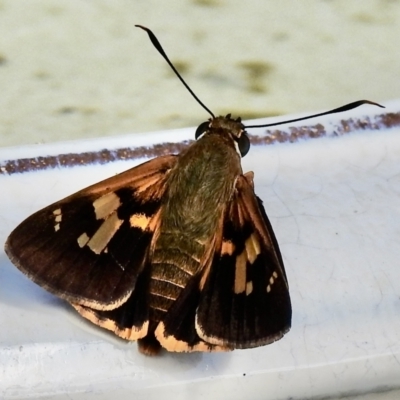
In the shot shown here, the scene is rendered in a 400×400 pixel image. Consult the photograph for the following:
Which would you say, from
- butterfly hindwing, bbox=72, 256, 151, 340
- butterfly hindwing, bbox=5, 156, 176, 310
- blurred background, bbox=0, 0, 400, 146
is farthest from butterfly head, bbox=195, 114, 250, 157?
blurred background, bbox=0, 0, 400, 146

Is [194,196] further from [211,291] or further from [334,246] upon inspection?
[334,246]

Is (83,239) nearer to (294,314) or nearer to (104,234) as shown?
(104,234)

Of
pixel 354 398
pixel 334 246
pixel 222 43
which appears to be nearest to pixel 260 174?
pixel 334 246

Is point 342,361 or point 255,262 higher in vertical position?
point 255,262

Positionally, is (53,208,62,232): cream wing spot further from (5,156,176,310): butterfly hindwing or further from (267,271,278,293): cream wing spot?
(267,271,278,293): cream wing spot

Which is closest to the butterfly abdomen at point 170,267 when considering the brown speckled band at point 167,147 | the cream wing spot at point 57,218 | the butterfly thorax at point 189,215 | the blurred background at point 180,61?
the butterfly thorax at point 189,215
